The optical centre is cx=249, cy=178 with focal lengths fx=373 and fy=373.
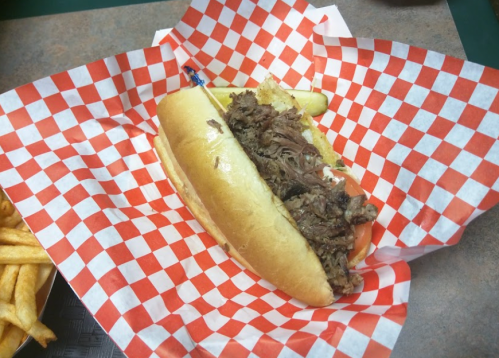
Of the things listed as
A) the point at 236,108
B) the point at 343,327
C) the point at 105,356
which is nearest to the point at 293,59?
the point at 236,108

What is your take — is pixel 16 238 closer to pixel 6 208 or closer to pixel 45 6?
pixel 6 208

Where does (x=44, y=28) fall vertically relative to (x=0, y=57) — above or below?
above

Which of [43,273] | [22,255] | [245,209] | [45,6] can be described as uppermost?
[45,6]

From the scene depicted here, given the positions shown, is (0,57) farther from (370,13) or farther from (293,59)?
(370,13)

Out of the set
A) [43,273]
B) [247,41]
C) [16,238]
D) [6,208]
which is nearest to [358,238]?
[247,41]

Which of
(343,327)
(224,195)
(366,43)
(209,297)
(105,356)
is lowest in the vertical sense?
(105,356)

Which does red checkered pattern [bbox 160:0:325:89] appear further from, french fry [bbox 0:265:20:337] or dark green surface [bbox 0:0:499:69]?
french fry [bbox 0:265:20:337]

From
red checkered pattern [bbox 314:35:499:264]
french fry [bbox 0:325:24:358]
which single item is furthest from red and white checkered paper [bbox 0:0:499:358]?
french fry [bbox 0:325:24:358]
